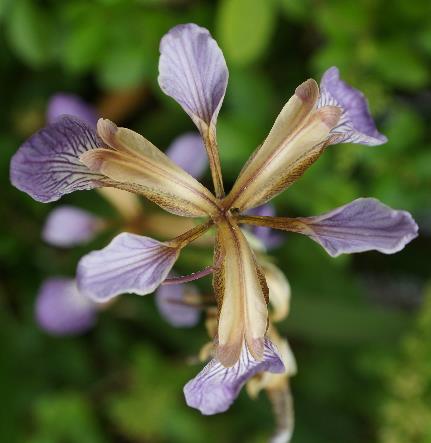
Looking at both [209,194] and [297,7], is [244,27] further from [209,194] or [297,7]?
[209,194]

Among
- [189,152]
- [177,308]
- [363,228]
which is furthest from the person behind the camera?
[189,152]

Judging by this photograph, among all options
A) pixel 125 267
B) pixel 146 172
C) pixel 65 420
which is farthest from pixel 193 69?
pixel 65 420

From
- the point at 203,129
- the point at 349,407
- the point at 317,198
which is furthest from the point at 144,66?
the point at 349,407

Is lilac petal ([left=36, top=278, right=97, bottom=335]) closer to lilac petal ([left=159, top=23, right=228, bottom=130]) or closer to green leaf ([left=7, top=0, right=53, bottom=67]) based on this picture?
green leaf ([left=7, top=0, right=53, bottom=67])

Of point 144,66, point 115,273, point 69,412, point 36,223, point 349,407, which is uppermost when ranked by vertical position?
point 115,273

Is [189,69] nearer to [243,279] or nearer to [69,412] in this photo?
[243,279]

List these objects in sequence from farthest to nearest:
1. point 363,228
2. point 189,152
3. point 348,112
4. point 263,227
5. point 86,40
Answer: point 86,40 < point 189,152 < point 263,227 < point 348,112 < point 363,228

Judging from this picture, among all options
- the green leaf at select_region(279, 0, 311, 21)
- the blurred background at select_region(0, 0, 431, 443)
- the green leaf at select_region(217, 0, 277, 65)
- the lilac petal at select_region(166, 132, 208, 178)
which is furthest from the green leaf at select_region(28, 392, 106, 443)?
the green leaf at select_region(279, 0, 311, 21)
